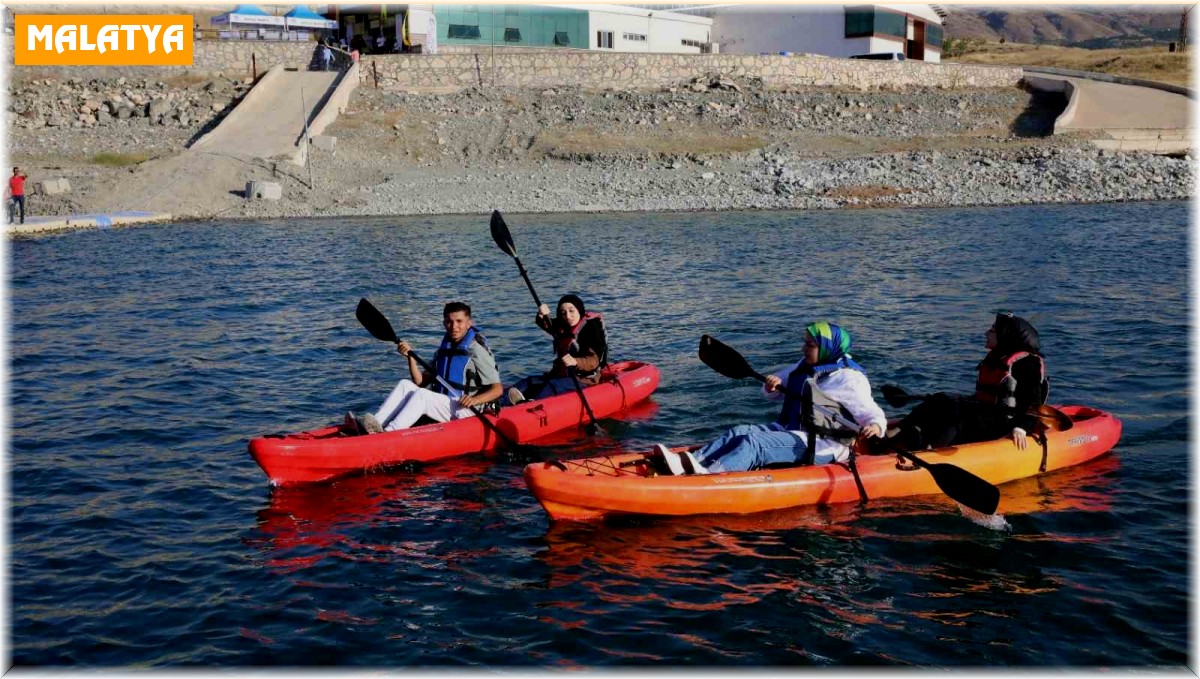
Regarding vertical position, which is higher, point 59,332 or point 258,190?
point 258,190

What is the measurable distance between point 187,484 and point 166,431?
1800 millimetres

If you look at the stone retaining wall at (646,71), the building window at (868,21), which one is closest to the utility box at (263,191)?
the stone retaining wall at (646,71)

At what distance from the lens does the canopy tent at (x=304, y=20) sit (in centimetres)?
4525

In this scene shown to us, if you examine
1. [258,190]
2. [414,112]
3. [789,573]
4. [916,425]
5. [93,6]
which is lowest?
[789,573]

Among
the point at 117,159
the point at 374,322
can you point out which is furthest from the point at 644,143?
the point at 374,322

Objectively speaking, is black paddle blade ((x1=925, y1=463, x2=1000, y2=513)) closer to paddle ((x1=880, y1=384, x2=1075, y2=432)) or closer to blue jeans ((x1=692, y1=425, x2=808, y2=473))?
blue jeans ((x1=692, y1=425, x2=808, y2=473))

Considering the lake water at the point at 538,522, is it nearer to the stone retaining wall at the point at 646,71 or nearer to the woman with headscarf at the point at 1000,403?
the woman with headscarf at the point at 1000,403

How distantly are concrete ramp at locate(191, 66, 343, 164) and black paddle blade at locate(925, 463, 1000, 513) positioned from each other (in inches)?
1050

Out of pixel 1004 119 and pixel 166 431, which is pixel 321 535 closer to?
pixel 166 431

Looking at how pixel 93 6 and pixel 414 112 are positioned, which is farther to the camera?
pixel 93 6

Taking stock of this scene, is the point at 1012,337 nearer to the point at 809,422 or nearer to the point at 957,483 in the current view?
the point at 957,483

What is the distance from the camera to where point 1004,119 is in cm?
3797

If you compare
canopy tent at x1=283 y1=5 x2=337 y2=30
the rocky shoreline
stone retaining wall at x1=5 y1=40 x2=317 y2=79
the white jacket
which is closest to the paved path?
the rocky shoreline

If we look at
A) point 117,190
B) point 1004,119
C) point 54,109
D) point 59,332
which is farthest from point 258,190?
point 1004,119
